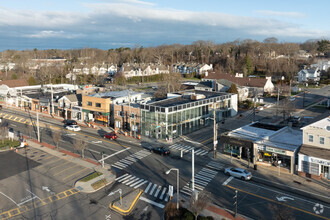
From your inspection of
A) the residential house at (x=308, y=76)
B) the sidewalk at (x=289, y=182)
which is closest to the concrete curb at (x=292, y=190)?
the sidewalk at (x=289, y=182)

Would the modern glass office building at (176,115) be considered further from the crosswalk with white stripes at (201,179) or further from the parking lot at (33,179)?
the parking lot at (33,179)

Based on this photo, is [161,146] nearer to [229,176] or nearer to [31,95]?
[229,176]

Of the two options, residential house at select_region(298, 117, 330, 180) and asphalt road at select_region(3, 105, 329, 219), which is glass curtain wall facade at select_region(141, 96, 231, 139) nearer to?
asphalt road at select_region(3, 105, 329, 219)

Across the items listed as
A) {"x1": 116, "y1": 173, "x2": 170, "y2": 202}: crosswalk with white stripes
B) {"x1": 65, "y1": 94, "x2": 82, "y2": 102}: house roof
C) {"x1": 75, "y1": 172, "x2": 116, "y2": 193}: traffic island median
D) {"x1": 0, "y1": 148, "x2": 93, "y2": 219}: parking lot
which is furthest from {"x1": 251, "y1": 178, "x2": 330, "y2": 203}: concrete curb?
{"x1": 65, "y1": 94, "x2": 82, "y2": 102}: house roof

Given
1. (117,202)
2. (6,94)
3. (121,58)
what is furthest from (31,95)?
(121,58)

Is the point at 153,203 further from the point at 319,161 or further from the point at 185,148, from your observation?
the point at 319,161

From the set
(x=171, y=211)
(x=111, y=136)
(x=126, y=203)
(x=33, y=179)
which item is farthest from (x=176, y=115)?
(x=171, y=211)

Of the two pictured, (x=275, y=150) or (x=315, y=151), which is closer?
(x=315, y=151)
